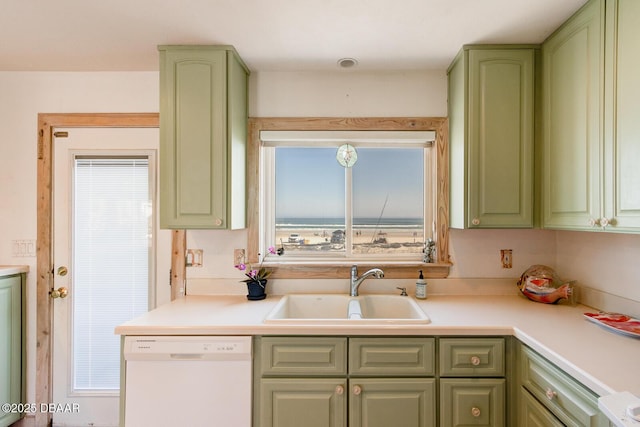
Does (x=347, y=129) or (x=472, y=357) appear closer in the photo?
(x=472, y=357)

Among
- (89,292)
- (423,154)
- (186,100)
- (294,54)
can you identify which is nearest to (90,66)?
(186,100)

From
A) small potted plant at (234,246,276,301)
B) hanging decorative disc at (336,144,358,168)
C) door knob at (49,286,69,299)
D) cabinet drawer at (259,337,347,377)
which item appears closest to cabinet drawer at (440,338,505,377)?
cabinet drawer at (259,337,347,377)

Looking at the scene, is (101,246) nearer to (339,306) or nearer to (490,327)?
(339,306)

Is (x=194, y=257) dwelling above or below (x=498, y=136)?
below

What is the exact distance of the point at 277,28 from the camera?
5.40 feet

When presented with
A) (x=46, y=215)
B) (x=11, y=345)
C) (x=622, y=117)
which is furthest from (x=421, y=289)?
(x=11, y=345)

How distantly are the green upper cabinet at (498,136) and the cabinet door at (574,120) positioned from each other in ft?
0.29

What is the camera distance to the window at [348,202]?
2.24 meters

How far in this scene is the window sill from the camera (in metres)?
2.07

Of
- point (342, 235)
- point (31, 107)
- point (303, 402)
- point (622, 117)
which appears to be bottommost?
point (303, 402)

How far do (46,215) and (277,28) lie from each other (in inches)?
76.5

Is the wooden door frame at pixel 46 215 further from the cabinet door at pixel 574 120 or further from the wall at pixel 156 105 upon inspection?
the cabinet door at pixel 574 120

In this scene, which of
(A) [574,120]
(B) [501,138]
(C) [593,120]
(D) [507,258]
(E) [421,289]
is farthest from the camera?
(D) [507,258]

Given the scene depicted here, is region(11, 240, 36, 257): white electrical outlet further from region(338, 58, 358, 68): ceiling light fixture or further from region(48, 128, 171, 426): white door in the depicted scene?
region(338, 58, 358, 68): ceiling light fixture
